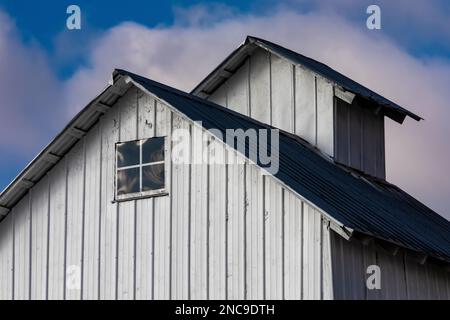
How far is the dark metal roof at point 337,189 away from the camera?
94.9 feet

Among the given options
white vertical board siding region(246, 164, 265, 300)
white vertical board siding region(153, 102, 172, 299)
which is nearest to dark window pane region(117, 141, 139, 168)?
white vertical board siding region(153, 102, 172, 299)

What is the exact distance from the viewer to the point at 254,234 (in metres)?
28.9

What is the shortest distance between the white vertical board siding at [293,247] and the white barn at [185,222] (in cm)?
2

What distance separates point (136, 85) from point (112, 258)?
3.74 m

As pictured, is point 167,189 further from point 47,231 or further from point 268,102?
point 268,102

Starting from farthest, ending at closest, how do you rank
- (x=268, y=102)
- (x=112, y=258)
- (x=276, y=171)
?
1. (x=268, y=102)
2. (x=112, y=258)
3. (x=276, y=171)

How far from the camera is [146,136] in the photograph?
101ft

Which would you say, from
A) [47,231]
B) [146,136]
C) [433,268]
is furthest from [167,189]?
[433,268]

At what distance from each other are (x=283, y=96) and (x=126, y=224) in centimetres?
869

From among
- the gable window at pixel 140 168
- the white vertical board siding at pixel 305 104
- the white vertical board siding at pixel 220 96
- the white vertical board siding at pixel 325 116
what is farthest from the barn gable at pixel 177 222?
the white vertical board siding at pixel 220 96

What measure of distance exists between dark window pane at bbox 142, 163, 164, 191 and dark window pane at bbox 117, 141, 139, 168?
34 cm

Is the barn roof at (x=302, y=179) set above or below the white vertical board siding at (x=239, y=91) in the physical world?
below

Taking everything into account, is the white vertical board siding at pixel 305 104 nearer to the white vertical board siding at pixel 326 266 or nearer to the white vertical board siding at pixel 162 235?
the white vertical board siding at pixel 162 235

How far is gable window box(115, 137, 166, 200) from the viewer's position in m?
30.5
